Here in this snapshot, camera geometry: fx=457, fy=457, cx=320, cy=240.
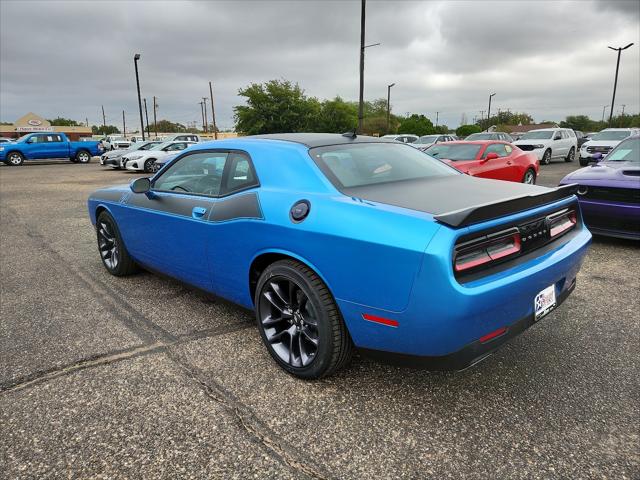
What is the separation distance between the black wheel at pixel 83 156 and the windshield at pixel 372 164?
26.9m

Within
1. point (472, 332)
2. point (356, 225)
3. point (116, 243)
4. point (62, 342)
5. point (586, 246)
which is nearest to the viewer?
point (472, 332)

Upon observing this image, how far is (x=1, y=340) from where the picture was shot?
10.5 feet

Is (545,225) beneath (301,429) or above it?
above

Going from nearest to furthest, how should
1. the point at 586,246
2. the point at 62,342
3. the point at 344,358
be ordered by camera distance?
the point at 344,358, the point at 586,246, the point at 62,342

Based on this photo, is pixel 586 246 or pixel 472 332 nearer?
pixel 472 332

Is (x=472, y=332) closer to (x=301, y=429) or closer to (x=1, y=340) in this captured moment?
(x=301, y=429)

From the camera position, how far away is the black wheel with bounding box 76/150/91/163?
25969 millimetres

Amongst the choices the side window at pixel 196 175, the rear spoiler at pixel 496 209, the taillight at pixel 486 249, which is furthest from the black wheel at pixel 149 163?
the taillight at pixel 486 249

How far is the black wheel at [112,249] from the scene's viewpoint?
14.4 ft

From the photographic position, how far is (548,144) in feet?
62.3

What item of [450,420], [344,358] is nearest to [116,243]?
[344,358]

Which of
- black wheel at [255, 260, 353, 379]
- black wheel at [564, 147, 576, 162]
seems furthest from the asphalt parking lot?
black wheel at [564, 147, 576, 162]

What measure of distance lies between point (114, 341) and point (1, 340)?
A: 81cm

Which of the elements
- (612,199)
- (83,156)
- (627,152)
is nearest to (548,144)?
(627,152)
